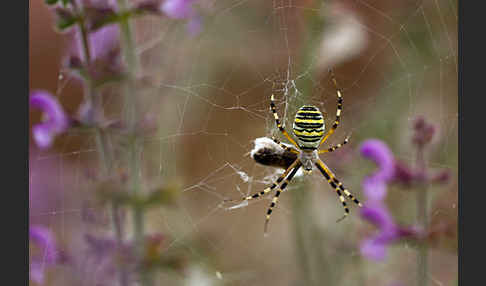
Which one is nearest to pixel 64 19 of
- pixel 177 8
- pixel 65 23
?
pixel 65 23

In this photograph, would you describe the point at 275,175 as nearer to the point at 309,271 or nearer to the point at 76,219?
the point at 309,271

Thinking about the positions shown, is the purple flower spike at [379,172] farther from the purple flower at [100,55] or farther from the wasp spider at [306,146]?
the purple flower at [100,55]

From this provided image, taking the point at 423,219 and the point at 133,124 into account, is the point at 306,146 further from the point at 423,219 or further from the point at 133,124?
the point at 133,124

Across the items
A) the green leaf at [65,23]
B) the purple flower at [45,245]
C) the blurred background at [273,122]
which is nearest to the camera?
the green leaf at [65,23]

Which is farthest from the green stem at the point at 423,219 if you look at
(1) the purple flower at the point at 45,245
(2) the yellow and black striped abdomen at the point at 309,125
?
(1) the purple flower at the point at 45,245

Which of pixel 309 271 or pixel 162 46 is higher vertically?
pixel 162 46

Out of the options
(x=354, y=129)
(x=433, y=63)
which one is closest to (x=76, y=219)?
(x=354, y=129)
